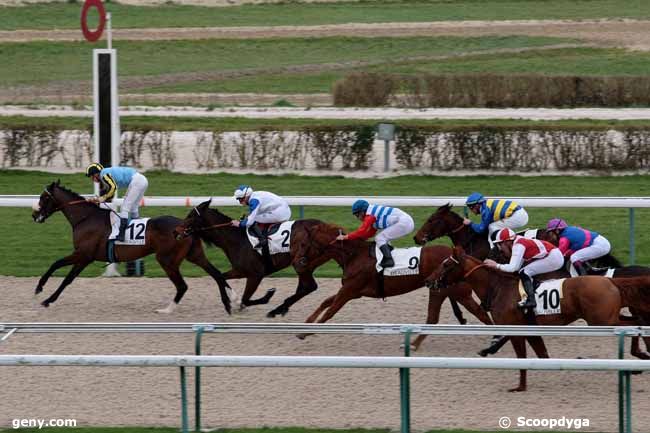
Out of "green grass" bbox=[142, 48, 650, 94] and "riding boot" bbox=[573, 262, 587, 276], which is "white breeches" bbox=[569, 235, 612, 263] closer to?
"riding boot" bbox=[573, 262, 587, 276]

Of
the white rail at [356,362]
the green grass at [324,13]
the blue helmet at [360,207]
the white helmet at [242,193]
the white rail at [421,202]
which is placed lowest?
the white rail at [356,362]

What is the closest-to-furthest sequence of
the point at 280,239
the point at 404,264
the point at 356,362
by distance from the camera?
the point at 356,362 → the point at 404,264 → the point at 280,239

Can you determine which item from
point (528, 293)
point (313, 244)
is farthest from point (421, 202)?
point (528, 293)

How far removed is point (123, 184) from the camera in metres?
10.0

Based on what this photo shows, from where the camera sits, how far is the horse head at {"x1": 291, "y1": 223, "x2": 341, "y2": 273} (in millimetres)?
8898

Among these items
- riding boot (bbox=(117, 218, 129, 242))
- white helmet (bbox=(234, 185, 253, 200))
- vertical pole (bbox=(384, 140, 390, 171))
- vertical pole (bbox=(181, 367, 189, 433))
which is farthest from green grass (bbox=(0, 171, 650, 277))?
vertical pole (bbox=(181, 367, 189, 433))

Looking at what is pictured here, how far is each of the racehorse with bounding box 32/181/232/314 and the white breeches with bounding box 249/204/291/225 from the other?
0.51 m

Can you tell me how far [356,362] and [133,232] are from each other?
13.6 feet

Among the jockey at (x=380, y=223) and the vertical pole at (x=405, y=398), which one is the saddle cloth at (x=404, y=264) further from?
the vertical pole at (x=405, y=398)

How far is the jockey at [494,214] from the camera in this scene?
358 inches

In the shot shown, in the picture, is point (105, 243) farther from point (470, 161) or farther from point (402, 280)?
point (470, 161)

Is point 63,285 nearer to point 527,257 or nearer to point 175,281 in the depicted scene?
point 175,281

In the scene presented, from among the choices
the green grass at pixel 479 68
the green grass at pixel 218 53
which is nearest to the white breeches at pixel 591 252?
the green grass at pixel 479 68

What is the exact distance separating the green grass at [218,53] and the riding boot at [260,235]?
1822 cm
